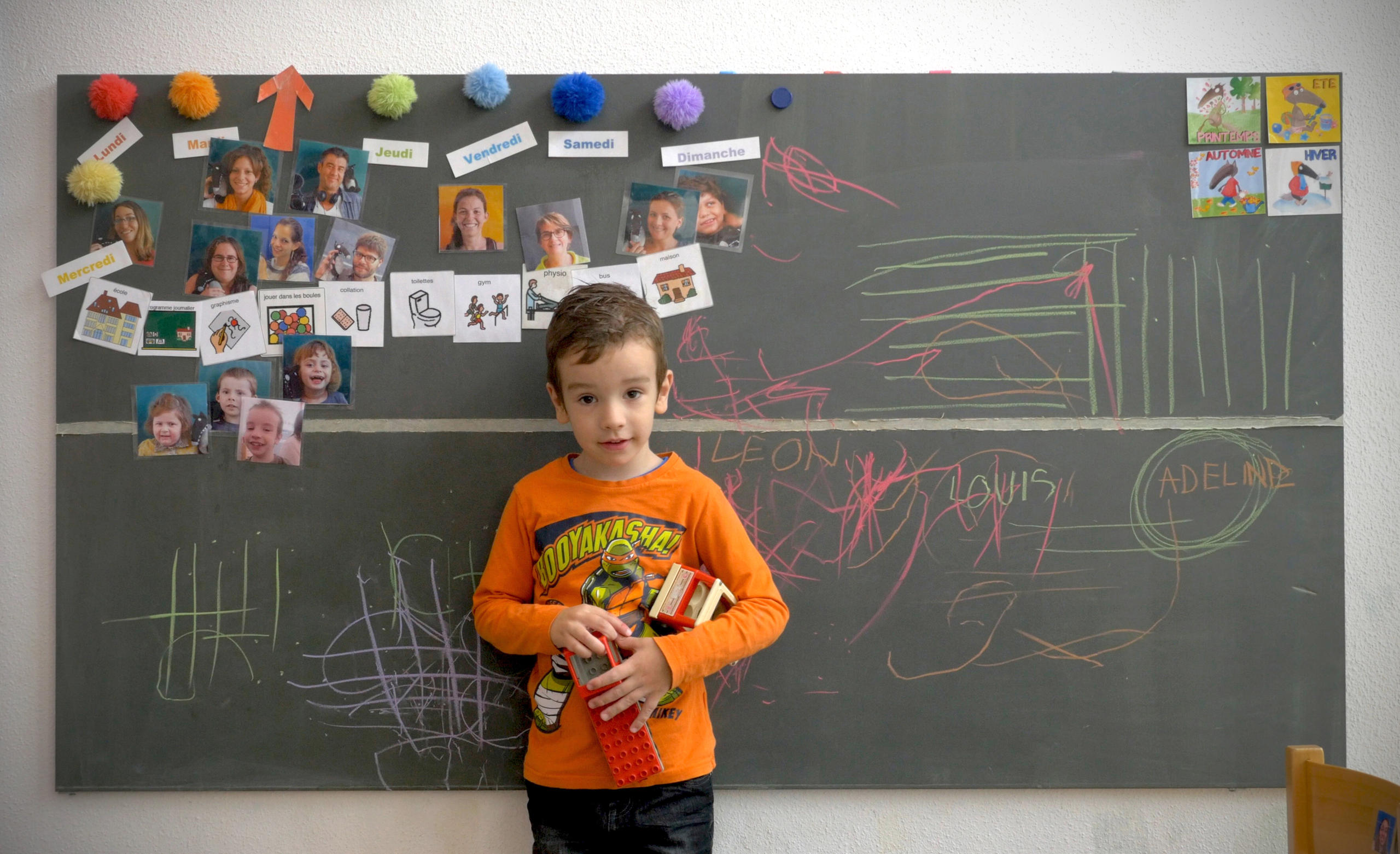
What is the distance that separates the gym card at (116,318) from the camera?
65.7 inches

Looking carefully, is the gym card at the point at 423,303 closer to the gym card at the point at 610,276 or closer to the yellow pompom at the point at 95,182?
the gym card at the point at 610,276

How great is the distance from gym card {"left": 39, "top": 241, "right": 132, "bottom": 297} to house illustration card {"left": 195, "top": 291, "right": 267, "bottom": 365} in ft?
0.66

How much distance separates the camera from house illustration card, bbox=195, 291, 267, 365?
1.67m

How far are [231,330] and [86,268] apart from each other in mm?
329

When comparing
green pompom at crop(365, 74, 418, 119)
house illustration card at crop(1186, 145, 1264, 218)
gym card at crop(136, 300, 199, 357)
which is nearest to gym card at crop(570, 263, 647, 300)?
green pompom at crop(365, 74, 418, 119)

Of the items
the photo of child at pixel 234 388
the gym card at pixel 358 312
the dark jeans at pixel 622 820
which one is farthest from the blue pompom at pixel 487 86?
the dark jeans at pixel 622 820

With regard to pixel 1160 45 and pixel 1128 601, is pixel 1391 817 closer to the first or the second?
pixel 1128 601

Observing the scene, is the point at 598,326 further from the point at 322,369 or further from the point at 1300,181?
the point at 1300,181

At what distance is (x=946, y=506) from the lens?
1.67m

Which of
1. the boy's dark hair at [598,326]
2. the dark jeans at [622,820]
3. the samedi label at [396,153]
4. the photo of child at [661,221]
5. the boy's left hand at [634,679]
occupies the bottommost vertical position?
the dark jeans at [622,820]

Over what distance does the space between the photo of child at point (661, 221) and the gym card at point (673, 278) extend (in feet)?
0.06

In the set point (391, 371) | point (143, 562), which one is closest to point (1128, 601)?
point (391, 371)

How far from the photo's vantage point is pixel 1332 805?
3.71 feet

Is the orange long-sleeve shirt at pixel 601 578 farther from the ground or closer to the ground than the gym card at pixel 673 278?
closer to the ground
